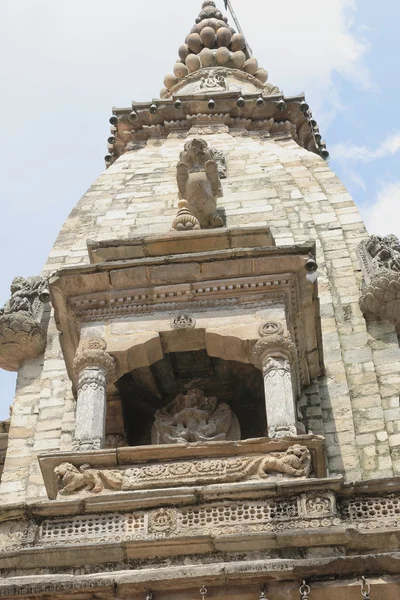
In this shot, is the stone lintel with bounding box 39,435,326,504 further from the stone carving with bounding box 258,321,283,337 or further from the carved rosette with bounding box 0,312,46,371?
the carved rosette with bounding box 0,312,46,371

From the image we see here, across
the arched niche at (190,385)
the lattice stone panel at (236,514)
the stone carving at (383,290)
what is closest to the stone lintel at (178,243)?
the stone carving at (383,290)

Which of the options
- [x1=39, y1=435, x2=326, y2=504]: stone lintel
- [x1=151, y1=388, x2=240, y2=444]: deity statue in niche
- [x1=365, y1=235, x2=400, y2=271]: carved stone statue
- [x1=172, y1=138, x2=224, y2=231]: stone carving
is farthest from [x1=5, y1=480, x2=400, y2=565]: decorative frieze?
[x1=172, y1=138, x2=224, y2=231]: stone carving

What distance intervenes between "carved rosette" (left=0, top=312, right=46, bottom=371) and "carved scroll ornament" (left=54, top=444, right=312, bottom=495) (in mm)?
3869

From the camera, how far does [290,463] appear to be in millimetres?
8750

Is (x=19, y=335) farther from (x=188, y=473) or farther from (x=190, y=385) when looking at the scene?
(x=188, y=473)

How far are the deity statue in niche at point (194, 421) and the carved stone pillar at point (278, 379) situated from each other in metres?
0.62

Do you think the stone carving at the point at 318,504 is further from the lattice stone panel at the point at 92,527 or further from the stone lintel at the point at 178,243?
the stone lintel at the point at 178,243

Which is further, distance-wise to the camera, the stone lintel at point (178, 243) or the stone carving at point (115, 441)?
the stone lintel at point (178, 243)

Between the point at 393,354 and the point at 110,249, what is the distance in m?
3.12

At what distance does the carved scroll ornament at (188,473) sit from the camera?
8.73 meters

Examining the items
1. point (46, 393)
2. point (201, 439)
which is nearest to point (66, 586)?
point (201, 439)

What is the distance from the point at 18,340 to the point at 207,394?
2.47 metres

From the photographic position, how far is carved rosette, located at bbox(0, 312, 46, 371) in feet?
41.4

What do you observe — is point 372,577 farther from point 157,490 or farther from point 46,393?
point 46,393
